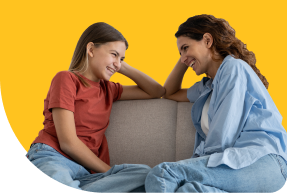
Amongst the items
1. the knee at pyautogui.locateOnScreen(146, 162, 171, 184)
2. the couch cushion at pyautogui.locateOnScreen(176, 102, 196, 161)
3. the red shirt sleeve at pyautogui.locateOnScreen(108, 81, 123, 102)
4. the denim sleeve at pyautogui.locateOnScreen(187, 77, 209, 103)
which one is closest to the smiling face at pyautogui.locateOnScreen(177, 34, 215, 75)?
the denim sleeve at pyautogui.locateOnScreen(187, 77, 209, 103)

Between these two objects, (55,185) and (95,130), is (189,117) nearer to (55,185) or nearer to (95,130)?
(95,130)

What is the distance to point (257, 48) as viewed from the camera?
2.41 m

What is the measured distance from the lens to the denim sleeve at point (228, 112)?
1307 millimetres

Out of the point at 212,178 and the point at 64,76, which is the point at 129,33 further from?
the point at 212,178

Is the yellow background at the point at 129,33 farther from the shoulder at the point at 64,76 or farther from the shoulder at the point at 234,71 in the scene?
the shoulder at the point at 234,71

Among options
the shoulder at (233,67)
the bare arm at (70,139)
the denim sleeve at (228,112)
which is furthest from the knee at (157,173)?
the shoulder at (233,67)

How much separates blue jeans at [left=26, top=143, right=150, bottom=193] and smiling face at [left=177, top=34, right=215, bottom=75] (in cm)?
73

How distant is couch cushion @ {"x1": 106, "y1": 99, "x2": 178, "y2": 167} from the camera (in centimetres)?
191

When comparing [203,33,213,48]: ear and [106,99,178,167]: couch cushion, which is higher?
[203,33,213,48]: ear

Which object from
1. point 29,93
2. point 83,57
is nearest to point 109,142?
point 83,57

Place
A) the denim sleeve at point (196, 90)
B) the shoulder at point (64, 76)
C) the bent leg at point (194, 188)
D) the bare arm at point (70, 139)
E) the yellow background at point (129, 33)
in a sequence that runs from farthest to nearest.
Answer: the yellow background at point (129, 33)
the denim sleeve at point (196, 90)
the shoulder at point (64, 76)
the bare arm at point (70, 139)
the bent leg at point (194, 188)

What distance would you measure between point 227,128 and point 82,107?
0.83 metres

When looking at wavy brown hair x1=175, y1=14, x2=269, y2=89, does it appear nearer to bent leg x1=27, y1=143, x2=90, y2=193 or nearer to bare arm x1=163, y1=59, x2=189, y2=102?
bare arm x1=163, y1=59, x2=189, y2=102

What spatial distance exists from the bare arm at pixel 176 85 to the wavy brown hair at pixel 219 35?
31 centimetres
